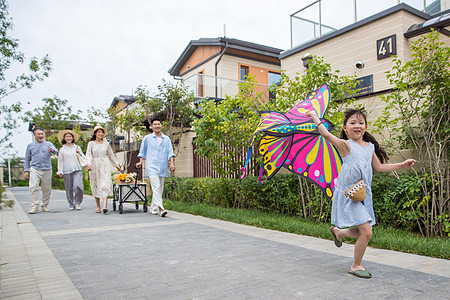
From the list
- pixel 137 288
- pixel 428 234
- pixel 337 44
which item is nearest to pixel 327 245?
pixel 428 234

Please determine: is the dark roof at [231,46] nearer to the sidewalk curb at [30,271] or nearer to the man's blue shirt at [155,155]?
the man's blue shirt at [155,155]

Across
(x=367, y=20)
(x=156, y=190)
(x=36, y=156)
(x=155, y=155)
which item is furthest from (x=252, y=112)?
(x=36, y=156)

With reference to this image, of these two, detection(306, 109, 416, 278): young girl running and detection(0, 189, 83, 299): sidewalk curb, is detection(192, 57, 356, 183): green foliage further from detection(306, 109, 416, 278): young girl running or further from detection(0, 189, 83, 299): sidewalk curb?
detection(0, 189, 83, 299): sidewalk curb

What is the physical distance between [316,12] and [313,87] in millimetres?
6296

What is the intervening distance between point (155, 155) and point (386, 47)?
678 centimetres

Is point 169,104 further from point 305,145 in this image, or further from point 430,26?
point 305,145

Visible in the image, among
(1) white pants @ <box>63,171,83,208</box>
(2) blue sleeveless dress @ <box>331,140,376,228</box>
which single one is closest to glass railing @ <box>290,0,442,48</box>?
(2) blue sleeveless dress @ <box>331,140,376,228</box>

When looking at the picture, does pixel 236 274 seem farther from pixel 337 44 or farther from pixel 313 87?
pixel 337 44

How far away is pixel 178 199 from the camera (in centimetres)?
1202

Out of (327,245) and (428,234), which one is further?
(428,234)

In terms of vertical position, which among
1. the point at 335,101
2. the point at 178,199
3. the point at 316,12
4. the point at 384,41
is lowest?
the point at 178,199

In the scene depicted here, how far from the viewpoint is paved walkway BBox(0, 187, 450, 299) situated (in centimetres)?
319

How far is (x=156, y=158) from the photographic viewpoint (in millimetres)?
8789

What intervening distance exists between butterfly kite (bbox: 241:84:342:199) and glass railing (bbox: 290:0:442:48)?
6.77 meters
